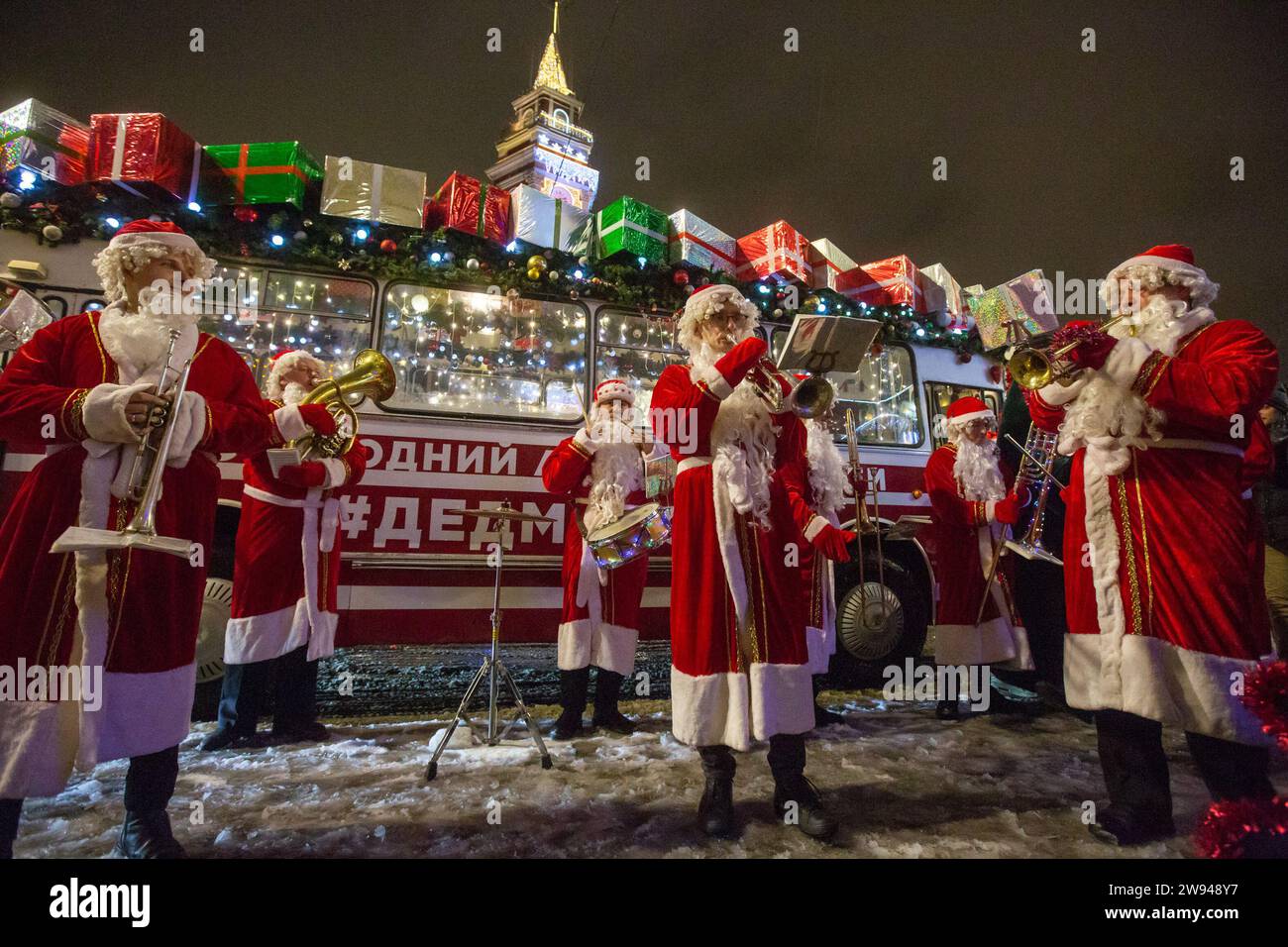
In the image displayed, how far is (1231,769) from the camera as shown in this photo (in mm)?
2160

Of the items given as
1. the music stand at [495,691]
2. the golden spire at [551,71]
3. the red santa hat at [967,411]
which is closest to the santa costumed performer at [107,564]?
the music stand at [495,691]

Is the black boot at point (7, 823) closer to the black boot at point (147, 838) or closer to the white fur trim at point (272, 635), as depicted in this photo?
the black boot at point (147, 838)

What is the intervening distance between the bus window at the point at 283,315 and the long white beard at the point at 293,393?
0.47 meters

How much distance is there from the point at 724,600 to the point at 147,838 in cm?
229

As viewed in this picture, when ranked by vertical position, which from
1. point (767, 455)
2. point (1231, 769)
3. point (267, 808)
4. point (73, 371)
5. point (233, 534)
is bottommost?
point (267, 808)

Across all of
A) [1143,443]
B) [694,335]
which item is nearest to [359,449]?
[694,335]

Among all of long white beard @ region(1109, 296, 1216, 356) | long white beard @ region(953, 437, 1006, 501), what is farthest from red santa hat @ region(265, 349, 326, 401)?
long white beard @ region(953, 437, 1006, 501)

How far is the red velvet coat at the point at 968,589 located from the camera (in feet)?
14.6

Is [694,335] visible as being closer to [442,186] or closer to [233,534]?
[442,186]

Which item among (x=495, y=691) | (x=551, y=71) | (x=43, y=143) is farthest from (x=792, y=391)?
(x=551, y=71)

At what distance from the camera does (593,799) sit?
9.38ft

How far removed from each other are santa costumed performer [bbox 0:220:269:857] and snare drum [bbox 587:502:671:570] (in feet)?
5.51

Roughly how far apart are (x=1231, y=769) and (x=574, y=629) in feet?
10.5

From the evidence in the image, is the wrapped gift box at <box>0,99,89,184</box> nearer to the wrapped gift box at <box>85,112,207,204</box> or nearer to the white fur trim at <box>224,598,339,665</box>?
the wrapped gift box at <box>85,112,207,204</box>
